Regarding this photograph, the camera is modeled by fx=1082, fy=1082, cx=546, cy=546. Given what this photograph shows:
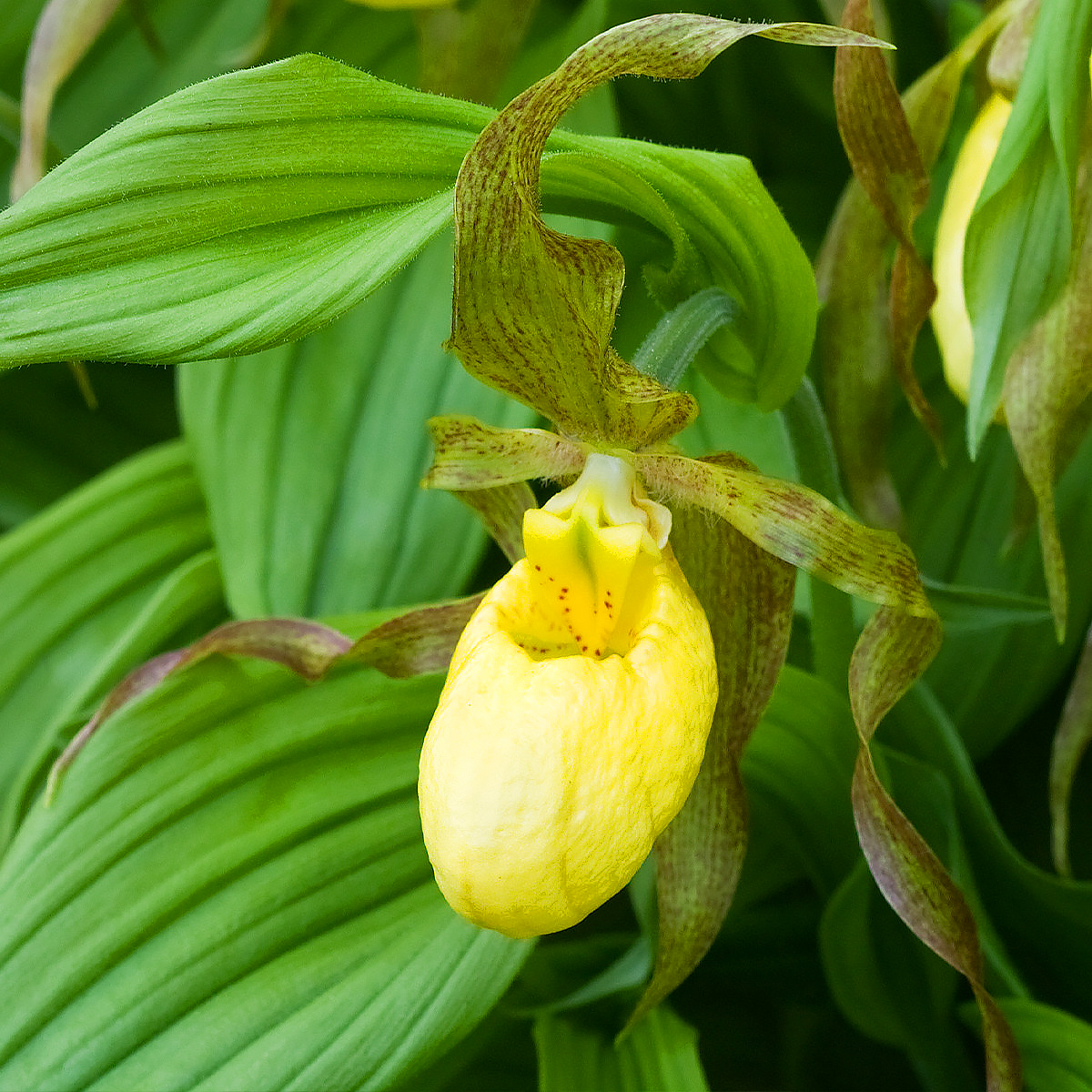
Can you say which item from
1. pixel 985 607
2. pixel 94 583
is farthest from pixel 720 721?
pixel 94 583

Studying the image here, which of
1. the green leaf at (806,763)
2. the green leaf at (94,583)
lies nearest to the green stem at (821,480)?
the green leaf at (806,763)

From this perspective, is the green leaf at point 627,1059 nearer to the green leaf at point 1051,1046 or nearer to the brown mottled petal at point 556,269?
the green leaf at point 1051,1046

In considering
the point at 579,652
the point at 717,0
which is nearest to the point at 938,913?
the point at 579,652

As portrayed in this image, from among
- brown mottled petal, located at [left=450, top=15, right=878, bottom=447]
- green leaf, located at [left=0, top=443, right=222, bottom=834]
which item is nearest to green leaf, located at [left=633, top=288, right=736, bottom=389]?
brown mottled petal, located at [left=450, top=15, right=878, bottom=447]

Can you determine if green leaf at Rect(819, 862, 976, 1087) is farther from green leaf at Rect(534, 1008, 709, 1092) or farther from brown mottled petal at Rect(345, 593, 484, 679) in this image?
brown mottled petal at Rect(345, 593, 484, 679)

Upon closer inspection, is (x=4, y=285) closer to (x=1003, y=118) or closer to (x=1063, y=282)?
(x=1063, y=282)
